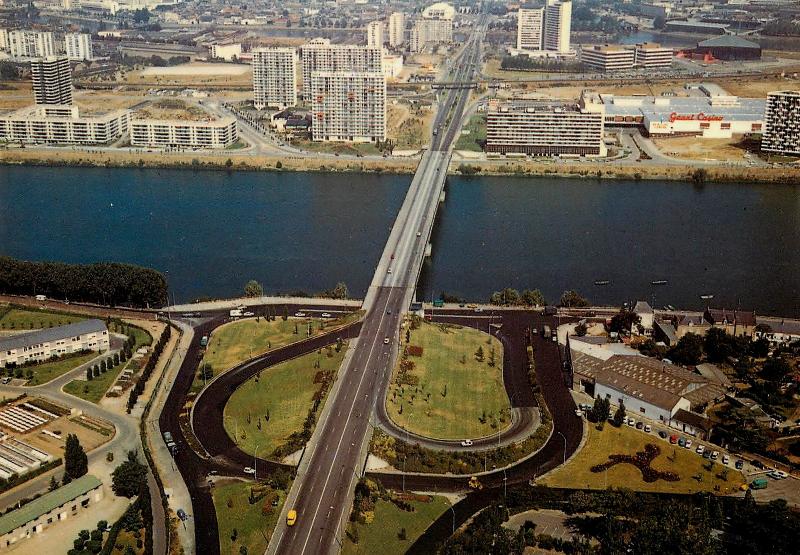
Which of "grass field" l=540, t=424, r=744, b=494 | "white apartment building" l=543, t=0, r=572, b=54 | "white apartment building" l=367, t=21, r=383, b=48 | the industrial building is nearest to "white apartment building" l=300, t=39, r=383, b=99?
"white apartment building" l=367, t=21, r=383, b=48

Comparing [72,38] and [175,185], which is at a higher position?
[72,38]

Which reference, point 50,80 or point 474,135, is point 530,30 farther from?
point 50,80

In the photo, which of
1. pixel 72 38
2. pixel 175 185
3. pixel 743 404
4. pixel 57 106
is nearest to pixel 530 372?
pixel 743 404

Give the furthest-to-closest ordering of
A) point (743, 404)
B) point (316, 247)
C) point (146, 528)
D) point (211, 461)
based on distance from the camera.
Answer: point (316, 247)
point (743, 404)
point (211, 461)
point (146, 528)

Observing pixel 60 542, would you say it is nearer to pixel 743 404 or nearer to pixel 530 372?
pixel 530 372

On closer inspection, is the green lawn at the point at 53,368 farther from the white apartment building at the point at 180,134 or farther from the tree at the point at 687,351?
the white apartment building at the point at 180,134

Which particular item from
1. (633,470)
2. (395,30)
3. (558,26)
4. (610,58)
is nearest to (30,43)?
(395,30)
